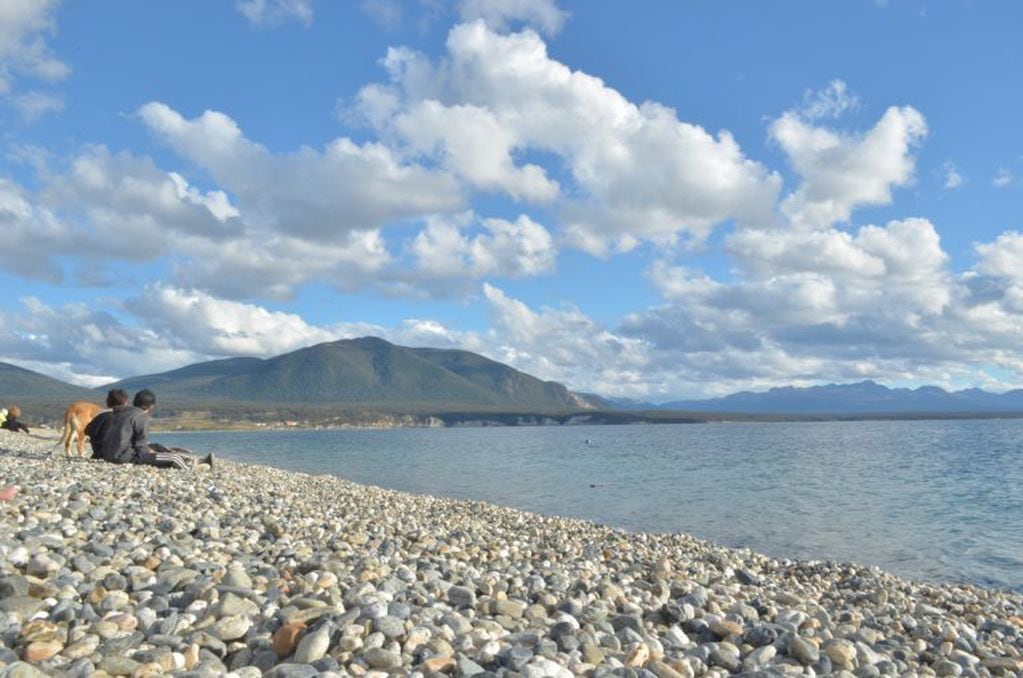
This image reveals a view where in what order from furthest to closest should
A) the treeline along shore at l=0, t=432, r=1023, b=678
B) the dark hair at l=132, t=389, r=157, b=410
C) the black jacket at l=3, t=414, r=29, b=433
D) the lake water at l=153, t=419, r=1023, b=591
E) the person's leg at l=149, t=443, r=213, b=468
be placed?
the black jacket at l=3, t=414, r=29, b=433 → the lake water at l=153, t=419, r=1023, b=591 → the person's leg at l=149, t=443, r=213, b=468 → the dark hair at l=132, t=389, r=157, b=410 → the treeline along shore at l=0, t=432, r=1023, b=678

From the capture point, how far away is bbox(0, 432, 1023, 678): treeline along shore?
250 inches

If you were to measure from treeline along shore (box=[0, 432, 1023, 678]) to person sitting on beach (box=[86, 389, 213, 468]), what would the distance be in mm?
7364

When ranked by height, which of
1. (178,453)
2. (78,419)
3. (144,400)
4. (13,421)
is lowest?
(178,453)

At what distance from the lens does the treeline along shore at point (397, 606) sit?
20.8 ft

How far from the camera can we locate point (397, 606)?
7785 mm

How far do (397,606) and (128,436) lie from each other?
19344 millimetres

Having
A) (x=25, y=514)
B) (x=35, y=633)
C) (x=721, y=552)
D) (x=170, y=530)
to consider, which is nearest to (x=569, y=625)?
(x=35, y=633)

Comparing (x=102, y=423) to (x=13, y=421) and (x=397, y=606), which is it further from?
(x=13, y=421)

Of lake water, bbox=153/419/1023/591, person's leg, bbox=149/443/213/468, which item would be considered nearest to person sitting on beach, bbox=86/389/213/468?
person's leg, bbox=149/443/213/468

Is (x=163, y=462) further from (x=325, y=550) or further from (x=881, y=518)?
(x=881, y=518)

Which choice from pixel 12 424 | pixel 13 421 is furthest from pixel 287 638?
pixel 13 421

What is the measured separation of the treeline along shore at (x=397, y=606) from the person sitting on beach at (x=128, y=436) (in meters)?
7.36

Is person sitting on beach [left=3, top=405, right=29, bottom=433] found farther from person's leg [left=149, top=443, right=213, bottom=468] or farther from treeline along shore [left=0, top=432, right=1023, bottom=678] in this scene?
treeline along shore [left=0, top=432, right=1023, bottom=678]

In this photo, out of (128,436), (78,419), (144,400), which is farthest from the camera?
(78,419)
